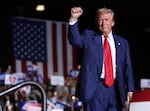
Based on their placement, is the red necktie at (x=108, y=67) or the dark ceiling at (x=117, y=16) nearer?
the red necktie at (x=108, y=67)

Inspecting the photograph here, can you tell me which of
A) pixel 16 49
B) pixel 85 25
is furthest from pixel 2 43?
pixel 85 25

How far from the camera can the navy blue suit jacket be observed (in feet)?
15.4

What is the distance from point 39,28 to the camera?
1305cm

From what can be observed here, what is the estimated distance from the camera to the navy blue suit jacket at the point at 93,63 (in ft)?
15.4

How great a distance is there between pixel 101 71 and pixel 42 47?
8.38m

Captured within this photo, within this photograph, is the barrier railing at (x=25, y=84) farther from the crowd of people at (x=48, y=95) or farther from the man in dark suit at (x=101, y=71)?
→ the crowd of people at (x=48, y=95)

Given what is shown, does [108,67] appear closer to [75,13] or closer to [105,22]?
[105,22]

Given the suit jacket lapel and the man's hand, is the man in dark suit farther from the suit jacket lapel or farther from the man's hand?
the man's hand

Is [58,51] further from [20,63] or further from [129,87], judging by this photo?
[129,87]

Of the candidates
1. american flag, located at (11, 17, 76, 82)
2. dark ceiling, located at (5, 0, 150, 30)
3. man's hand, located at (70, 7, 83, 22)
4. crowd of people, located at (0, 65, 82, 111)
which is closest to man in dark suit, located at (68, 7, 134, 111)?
man's hand, located at (70, 7, 83, 22)

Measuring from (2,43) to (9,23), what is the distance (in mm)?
485

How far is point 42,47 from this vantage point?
42.9 feet

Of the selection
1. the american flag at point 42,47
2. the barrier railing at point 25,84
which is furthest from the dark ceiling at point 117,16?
the barrier railing at point 25,84

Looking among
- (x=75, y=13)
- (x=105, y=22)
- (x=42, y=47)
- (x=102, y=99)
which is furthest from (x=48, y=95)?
(x=75, y=13)
